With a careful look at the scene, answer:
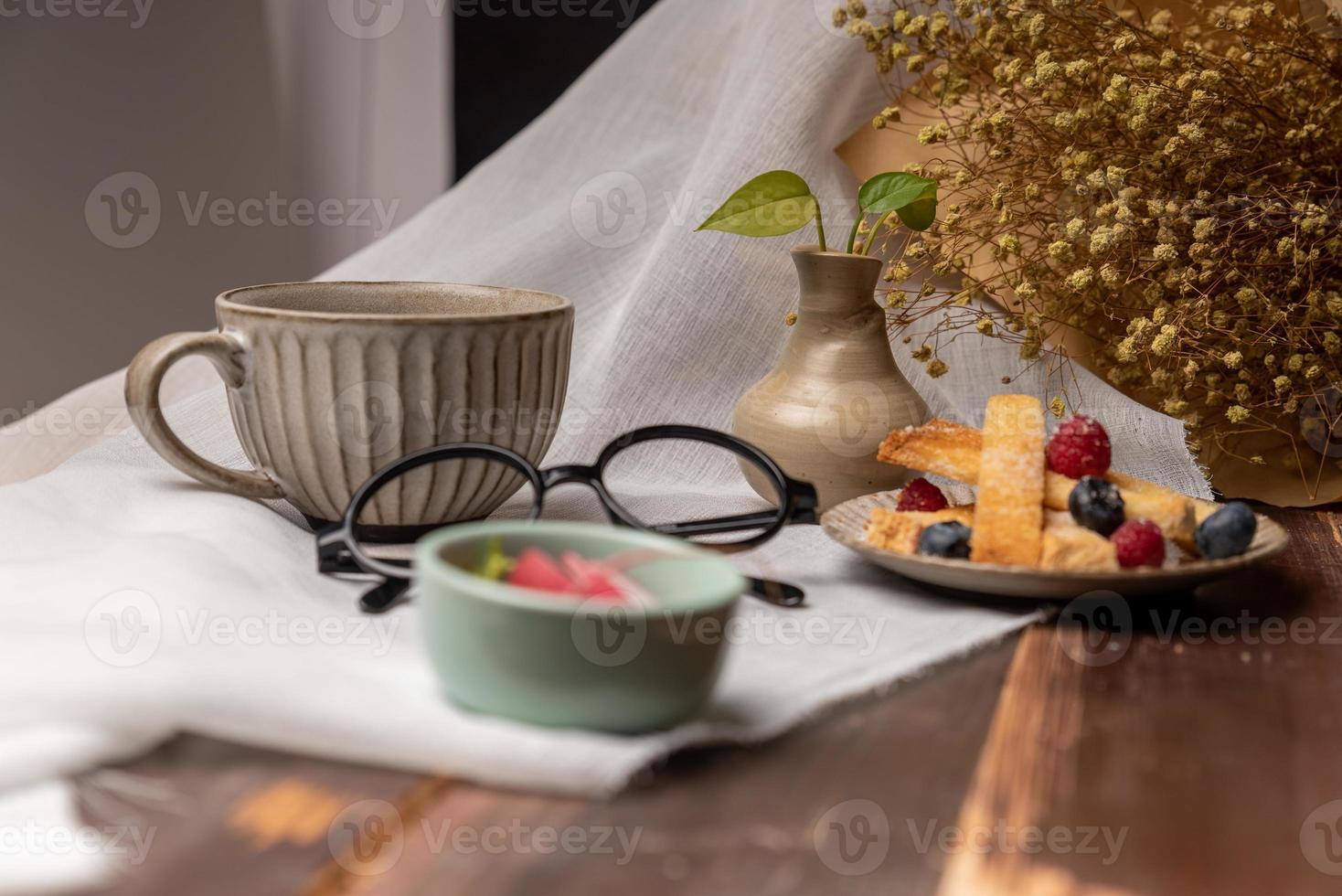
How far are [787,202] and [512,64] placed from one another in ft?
2.26

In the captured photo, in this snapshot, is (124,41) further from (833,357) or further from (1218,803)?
(1218,803)

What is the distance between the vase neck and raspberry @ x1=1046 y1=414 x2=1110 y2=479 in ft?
0.54

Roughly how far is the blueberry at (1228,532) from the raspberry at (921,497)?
0.13 metres

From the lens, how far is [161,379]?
0.65 meters

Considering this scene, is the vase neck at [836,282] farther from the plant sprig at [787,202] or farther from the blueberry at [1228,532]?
the blueberry at [1228,532]

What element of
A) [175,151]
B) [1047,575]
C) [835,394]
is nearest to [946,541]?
[1047,575]

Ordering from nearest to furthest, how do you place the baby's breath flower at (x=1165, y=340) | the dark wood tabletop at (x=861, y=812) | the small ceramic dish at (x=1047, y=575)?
the dark wood tabletop at (x=861, y=812) < the small ceramic dish at (x=1047, y=575) < the baby's breath flower at (x=1165, y=340)

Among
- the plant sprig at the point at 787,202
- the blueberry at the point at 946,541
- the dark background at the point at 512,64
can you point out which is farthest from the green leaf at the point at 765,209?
the dark background at the point at 512,64

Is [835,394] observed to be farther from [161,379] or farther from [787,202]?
[161,379]

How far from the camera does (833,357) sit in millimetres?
750

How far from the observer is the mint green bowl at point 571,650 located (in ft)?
1.35

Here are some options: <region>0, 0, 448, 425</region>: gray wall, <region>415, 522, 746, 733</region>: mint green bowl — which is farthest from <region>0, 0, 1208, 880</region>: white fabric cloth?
<region>0, 0, 448, 425</region>: gray wall

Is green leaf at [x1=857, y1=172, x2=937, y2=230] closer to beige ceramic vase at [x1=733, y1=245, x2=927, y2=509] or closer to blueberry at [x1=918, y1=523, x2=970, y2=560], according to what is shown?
beige ceramic vase at [x1=733, y1=245, x2=927, y2=509]

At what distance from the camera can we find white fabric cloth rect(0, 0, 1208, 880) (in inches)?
17.1
